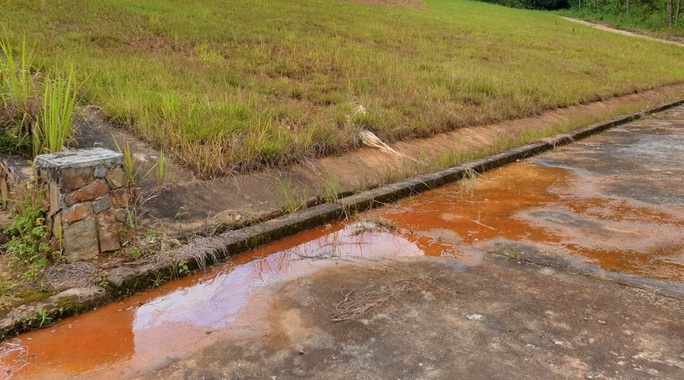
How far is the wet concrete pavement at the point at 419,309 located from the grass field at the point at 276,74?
5.57 ft

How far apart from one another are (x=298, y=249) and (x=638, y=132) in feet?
24.8

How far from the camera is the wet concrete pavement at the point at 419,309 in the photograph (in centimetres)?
266

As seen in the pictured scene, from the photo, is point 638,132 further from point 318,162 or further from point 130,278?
point 130,278

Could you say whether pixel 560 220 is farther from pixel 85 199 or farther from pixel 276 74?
pixel 276 74

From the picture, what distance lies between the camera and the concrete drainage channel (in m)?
3.08

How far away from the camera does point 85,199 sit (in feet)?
11.5

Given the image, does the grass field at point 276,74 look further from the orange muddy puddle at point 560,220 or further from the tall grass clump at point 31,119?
the orange muddy puddle at point 560,220

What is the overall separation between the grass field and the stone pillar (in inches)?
51.2

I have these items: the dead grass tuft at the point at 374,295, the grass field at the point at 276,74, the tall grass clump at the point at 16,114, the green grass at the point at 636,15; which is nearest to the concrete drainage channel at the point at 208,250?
the grass field at the point at 276,74

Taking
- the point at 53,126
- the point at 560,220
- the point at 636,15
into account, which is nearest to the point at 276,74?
the point at 53,126

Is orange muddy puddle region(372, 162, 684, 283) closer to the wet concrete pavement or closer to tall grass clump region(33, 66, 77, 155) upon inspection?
the wet concrete pavement

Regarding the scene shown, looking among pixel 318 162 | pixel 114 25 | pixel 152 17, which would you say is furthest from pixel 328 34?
pixel 318 162

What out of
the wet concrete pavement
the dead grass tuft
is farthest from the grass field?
the dead grass tuft

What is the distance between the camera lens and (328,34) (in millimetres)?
13750
